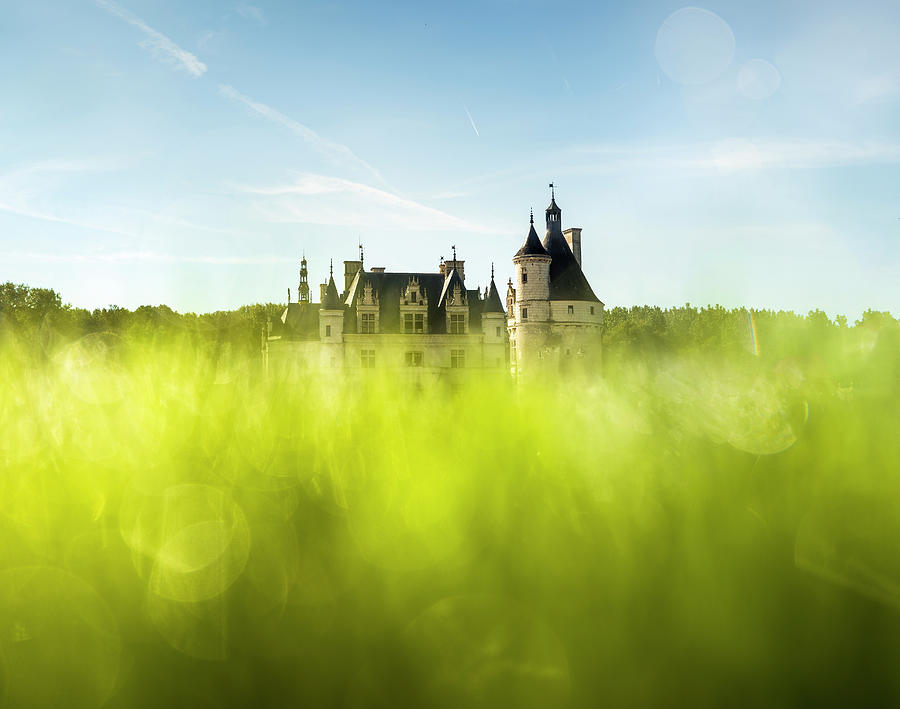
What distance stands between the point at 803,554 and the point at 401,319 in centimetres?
2956

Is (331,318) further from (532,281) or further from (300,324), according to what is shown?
(532,281)

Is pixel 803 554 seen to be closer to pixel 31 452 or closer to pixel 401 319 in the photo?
pixel 31 452

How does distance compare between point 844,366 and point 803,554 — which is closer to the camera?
point 803,554

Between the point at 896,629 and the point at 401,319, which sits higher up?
the point at 401,319

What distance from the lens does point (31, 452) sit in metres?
15.5

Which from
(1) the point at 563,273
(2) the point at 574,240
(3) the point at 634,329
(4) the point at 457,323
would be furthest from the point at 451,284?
(3) the point at 634,329

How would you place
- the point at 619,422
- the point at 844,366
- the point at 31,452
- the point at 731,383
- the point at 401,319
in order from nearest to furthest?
the point at 31,452, the point at 619,422, the point at 731,383, the point at 401,319, the point at 844,366

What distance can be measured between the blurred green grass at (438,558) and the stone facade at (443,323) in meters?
18.1

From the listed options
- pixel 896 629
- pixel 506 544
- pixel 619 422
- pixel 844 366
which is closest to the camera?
pixel 896 629

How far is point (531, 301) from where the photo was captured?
139ft

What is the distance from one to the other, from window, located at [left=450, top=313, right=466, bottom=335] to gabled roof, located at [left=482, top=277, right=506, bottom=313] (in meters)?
1.54

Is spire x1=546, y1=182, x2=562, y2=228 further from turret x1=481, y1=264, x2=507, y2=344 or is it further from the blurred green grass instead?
the blurred green grass

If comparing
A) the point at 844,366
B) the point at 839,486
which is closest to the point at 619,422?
the point at 839,486

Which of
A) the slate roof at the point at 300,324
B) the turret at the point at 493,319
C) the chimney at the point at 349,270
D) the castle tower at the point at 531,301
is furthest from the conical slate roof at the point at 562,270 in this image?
the slate roof at the point at 300,324
